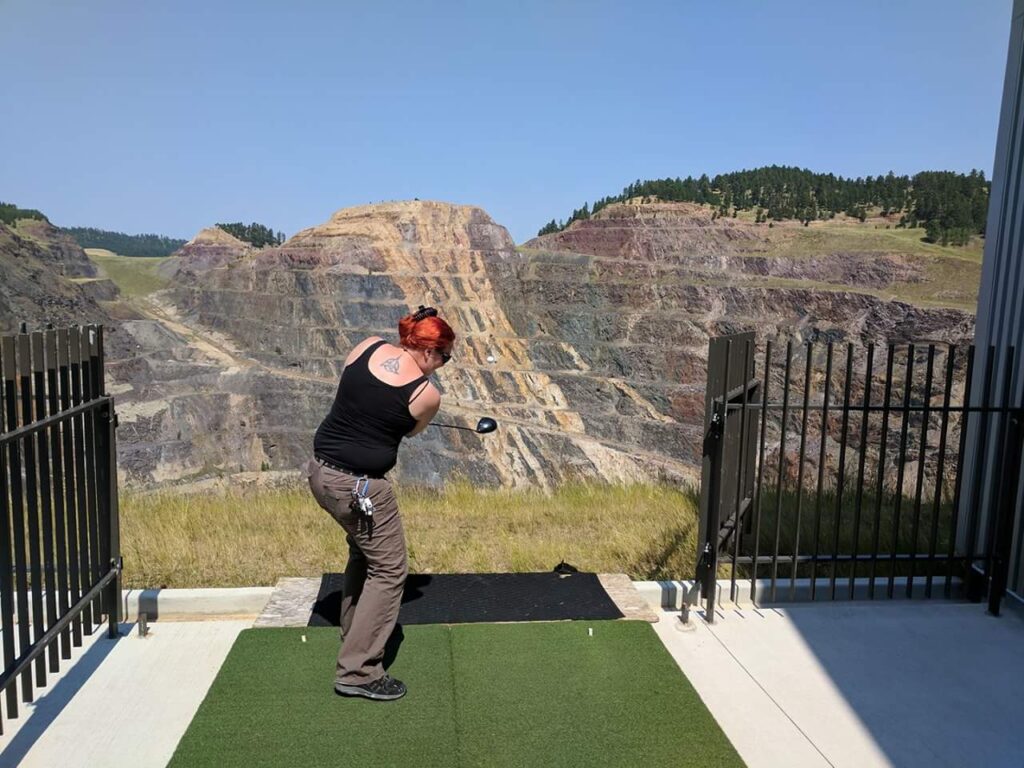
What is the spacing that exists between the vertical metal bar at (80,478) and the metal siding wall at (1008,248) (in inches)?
199

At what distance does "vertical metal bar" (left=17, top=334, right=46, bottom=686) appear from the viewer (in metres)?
3.09

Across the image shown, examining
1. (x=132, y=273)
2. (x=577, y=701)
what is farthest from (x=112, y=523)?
(x=132, y=273)

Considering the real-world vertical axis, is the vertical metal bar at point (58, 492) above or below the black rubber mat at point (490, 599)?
above

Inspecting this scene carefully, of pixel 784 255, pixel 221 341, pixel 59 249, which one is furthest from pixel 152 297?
pixel 784 255

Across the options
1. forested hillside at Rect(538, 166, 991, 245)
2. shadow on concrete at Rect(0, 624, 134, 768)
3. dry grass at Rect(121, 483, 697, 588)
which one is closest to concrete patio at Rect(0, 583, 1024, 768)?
shadow on concrete at Rect(0, 624, 134, 768)

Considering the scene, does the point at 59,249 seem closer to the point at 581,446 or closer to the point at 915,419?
the point at 581,446

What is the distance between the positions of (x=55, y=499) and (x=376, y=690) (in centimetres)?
164

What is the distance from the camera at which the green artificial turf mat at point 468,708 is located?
302cm

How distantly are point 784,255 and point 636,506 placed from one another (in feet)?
165

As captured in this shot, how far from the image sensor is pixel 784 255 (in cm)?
5334

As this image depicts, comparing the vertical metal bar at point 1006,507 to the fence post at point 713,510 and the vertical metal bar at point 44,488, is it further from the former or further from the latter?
the vertical metal bar at point 44,488

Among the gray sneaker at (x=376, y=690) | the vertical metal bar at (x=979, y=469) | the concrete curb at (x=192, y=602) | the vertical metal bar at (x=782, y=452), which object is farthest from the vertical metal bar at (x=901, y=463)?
the concrete curb at (x=192, y=602)

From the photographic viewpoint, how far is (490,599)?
4.57m

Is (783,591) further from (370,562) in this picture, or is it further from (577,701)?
(370,562)
